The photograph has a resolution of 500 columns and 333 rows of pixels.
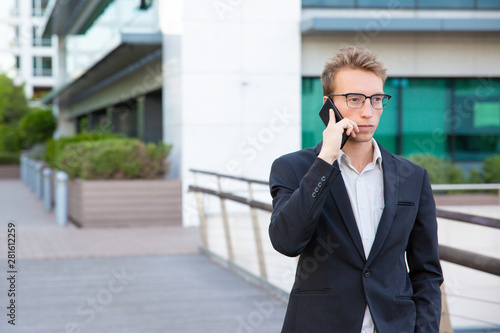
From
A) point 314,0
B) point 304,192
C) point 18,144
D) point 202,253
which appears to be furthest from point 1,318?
point 18,144

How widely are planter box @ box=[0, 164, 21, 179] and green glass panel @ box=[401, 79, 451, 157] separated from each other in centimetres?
2499

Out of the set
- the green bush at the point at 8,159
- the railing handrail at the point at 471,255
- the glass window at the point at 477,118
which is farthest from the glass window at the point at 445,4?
the green bush at the point at 8,159

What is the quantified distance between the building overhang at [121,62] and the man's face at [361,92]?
12.9 metres

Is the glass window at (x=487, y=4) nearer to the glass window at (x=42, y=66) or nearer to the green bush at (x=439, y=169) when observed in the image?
the green bush at (x=439, y=169)

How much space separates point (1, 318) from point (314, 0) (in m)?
10.6

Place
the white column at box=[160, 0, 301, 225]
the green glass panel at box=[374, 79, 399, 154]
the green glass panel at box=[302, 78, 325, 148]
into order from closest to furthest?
the white column at box=[160, 0, 301, 225] < the green glass panel at box=[302, 78, 325, 148] < the green glass panel at box=[374, 79, 399, 154]

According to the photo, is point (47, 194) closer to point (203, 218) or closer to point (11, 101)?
point (203, 218)

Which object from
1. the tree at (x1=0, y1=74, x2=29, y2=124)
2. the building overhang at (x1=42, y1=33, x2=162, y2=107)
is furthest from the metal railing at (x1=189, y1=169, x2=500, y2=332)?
the tree at (x1=0, y1=74, x2=29, y2=124)

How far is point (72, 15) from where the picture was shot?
27688mm

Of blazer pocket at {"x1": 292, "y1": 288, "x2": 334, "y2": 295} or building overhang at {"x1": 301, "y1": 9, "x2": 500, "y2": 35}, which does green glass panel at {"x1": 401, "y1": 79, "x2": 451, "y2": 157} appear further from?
blazer pocket at {"x1": 292, "y1": 288, "x2": 334, "y2": 295}

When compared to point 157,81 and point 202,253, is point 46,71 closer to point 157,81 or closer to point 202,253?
point 157,81

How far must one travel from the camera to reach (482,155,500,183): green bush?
1516cm

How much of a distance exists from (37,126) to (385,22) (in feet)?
82.2

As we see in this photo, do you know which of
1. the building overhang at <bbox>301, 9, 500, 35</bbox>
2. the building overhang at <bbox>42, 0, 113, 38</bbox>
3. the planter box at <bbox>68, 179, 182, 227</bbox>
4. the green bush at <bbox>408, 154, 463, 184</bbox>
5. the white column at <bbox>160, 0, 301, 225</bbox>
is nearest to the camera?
the planter box at <bbox>68, 179, 182, 227</bbox>
